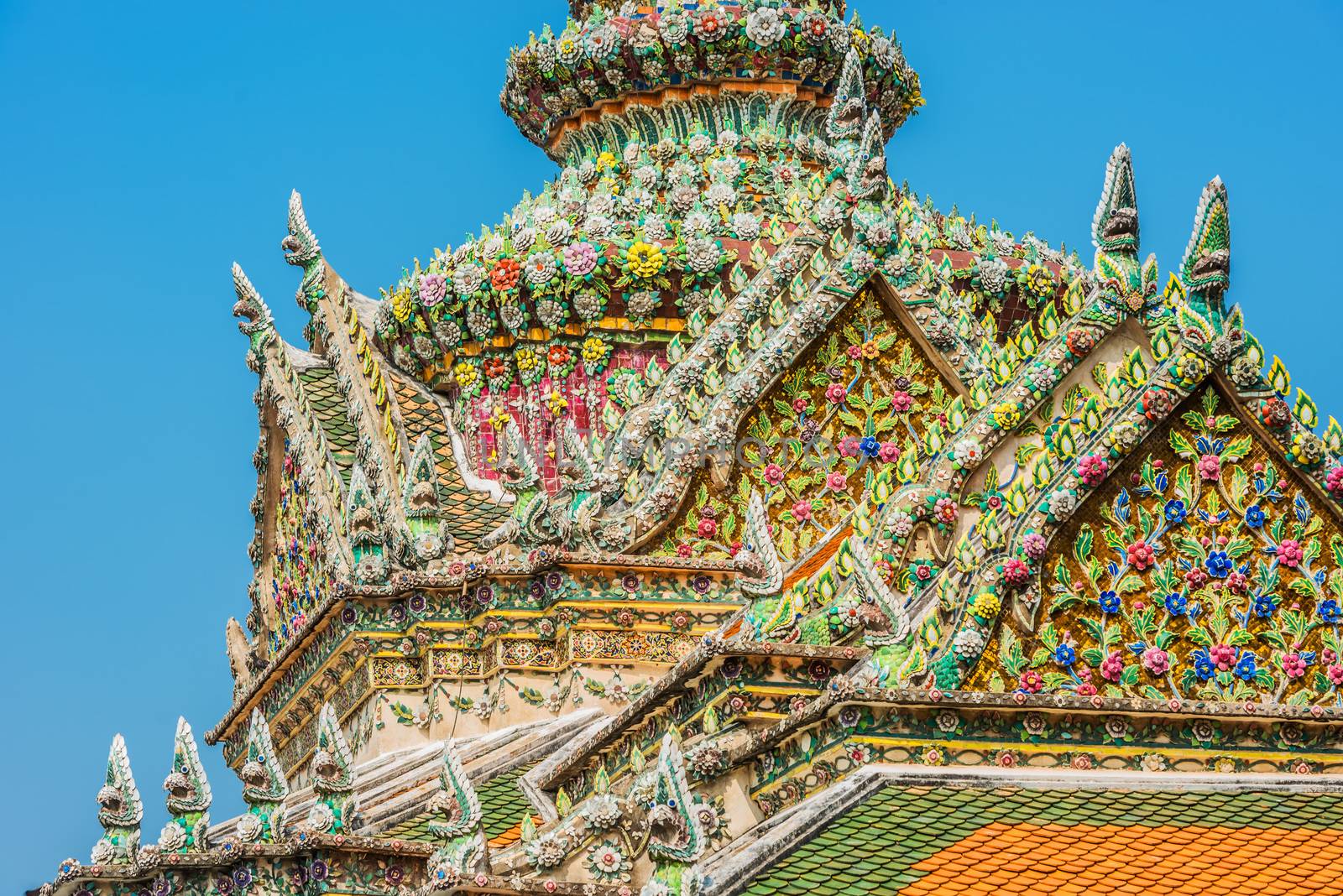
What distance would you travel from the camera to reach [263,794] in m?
15.2

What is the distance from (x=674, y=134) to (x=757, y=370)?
363 centimetres

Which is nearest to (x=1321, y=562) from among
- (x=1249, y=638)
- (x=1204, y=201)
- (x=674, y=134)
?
(x=1249, y=638)

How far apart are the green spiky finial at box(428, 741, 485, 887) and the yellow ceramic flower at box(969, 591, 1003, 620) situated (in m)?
2.41

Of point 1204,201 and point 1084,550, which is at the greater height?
point 1204,201

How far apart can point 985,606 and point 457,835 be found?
2612mm

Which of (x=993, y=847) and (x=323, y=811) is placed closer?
(x=993, y=847)

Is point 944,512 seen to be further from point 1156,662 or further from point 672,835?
point 672,835

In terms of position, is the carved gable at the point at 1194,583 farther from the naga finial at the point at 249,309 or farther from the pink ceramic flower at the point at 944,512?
the naga finial at the point at 249,309

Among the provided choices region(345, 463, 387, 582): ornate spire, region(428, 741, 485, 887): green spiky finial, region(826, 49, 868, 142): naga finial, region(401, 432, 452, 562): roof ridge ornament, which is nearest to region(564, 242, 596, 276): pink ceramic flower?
region(401, 432, 452, 562): roof ridge ornament

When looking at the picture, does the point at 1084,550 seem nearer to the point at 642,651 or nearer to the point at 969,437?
the point at 969,437

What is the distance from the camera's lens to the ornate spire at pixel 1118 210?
573 inches

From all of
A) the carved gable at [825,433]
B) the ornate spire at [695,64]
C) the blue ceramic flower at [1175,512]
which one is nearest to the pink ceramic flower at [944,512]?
the blue ceramic flower at [1175,512]

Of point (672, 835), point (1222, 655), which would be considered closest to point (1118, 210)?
point (1222, 655)

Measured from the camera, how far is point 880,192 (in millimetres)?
18750
